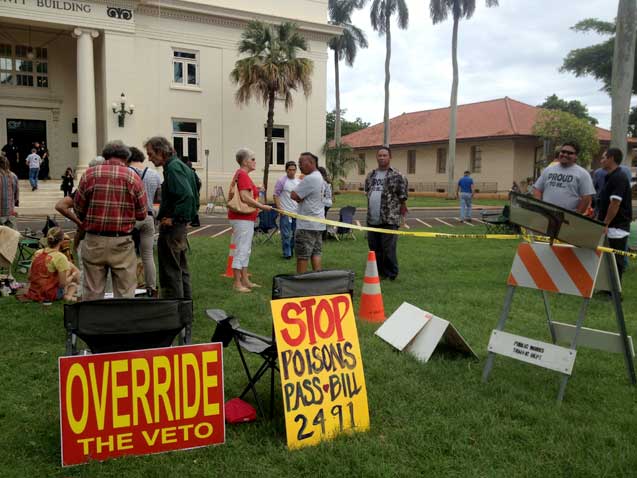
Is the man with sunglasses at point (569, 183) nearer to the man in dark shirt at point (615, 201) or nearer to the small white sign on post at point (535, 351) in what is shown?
the man in dark shirt at point (615, 201)

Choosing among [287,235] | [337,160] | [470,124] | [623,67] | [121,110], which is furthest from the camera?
[470,124]

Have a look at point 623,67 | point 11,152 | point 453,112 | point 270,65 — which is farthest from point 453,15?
point 11,152

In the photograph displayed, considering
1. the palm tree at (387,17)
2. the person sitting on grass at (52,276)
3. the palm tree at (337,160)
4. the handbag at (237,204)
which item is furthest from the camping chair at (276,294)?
the palm tree at (387,17)

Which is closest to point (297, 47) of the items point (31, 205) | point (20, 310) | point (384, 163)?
point (31, 205)

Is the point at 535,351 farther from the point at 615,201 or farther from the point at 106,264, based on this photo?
the point at 615,201

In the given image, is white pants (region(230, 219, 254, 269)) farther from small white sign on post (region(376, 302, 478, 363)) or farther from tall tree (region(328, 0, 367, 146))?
tall tree (region(328, 0, 367, 146))

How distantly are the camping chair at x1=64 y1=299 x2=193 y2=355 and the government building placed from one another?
22.3 meters

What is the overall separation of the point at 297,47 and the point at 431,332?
22.9 meters

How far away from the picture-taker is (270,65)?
24.0 metres

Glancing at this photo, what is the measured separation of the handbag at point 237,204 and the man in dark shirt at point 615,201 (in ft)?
14.3

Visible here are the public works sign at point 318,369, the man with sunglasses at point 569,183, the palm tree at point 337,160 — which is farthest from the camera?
the palm tree at point 337,160

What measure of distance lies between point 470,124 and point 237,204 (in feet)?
111

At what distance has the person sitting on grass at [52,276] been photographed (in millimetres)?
6484

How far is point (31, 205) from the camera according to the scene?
21.4m
